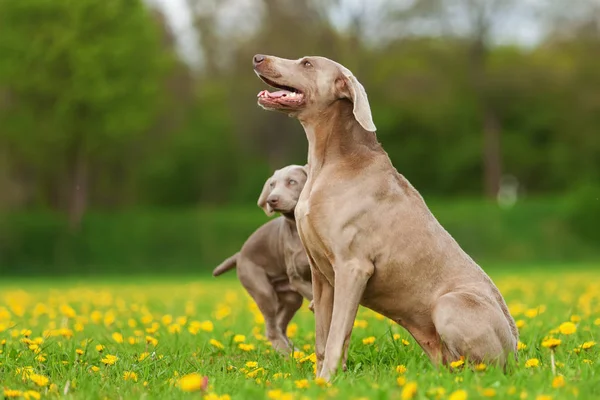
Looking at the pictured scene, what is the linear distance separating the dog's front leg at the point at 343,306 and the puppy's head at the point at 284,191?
134cm

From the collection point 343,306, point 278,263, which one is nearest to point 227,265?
point 278,263

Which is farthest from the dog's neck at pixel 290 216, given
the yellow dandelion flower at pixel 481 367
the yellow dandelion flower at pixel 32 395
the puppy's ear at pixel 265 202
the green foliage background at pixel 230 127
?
the green foliage background at pixel 230 127

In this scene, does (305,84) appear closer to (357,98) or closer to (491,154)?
(357,98)

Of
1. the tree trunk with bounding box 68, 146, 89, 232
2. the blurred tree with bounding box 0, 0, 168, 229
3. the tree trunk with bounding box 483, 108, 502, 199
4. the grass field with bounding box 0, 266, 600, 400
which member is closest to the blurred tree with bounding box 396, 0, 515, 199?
the tree trunk with bounding box 483, 108, 502, 199

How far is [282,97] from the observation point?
4.85 metres

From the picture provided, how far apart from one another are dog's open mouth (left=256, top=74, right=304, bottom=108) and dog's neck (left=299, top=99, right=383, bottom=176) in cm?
13

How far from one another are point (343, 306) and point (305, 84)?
1.33 metres

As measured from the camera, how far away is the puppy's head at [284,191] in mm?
5781

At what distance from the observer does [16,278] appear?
79.1 ft

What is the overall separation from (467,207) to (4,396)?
77.9 ft

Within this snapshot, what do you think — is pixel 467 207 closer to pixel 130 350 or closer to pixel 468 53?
pixel 468 53

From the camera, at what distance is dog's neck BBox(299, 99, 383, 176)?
486 centimetres

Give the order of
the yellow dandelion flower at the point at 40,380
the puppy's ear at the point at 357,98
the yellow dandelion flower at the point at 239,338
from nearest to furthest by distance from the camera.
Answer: the yellow dandelion flower at the point at 40,380 < the puppy's ear at the point at 357,98 < the yellow dandelion flower at the point at 239,338

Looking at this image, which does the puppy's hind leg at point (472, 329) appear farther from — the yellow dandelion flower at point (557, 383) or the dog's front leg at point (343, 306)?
the yellow dandelion flower at point (557, 383)
